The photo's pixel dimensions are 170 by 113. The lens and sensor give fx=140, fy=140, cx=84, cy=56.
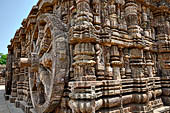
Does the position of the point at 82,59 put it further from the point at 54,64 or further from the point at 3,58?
the point at 3,58

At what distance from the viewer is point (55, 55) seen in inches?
142

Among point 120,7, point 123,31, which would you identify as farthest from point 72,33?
point 120,7

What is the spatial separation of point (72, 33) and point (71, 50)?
0.46m

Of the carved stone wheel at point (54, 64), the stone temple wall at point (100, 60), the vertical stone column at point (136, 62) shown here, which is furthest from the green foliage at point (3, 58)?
the vertical stone column at point (136, 62)

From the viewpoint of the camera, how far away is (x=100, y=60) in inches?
147

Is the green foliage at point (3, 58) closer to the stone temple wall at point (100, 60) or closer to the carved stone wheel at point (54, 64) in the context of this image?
the stone temple wall at point (100, 60)

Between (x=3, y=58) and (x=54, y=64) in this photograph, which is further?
(x=3, y=58)

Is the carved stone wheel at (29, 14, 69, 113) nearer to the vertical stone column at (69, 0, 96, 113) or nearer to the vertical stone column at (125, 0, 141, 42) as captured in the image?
the vertical stone column at (69, 0, 96, 113)

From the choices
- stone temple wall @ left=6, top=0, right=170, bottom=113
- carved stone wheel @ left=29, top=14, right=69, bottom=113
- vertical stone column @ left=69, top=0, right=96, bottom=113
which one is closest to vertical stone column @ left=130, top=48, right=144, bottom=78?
stone temple wall @ left=6, top=0, right=170, bottom=113

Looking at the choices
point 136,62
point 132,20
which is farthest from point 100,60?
point 132,20

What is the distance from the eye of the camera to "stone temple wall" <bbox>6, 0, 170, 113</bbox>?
11.1 ft

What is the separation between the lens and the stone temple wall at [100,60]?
338 centimetres

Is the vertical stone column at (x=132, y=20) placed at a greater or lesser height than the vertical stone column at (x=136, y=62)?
greater

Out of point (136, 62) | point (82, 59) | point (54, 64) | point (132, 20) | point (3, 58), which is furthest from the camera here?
point (3, 58)
